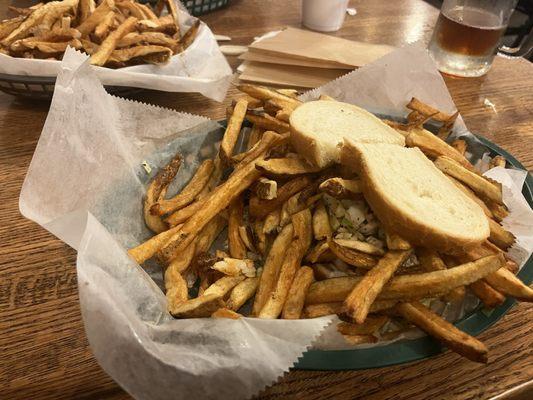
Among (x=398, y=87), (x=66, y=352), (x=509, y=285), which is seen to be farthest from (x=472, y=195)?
(x=66, y=352)

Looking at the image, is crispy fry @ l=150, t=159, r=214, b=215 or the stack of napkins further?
the stack of napkins

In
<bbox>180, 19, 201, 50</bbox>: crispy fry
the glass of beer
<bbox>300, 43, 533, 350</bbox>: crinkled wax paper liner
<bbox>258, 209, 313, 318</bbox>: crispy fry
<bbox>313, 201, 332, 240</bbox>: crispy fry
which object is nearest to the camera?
<bbox>258, 209, 313, 318</bbox>: crispy fry

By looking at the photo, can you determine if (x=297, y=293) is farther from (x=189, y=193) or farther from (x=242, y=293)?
(x=189, y=193)

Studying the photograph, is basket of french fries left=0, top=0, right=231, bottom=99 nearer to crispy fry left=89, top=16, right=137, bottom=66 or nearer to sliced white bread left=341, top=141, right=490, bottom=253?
crispy fry left=89, top=16, right=137, bottom=66

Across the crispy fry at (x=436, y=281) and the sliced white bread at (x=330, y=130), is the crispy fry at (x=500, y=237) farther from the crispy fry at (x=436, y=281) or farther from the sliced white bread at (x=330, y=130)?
the sliced white bread at (x=330, y=130)

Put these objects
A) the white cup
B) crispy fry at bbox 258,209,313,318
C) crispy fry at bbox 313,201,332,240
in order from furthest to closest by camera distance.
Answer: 1. the white cup
2. crispy fry at bbox 313,201,332,240
3. crispy fry at bbox 258,209,313,318

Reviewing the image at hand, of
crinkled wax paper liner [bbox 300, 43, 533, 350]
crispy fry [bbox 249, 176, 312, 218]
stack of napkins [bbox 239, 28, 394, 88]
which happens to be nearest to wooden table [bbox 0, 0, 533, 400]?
crispy fry [bbox 249, 176, 312, 218]

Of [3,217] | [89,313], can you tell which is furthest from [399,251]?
[3,217]
